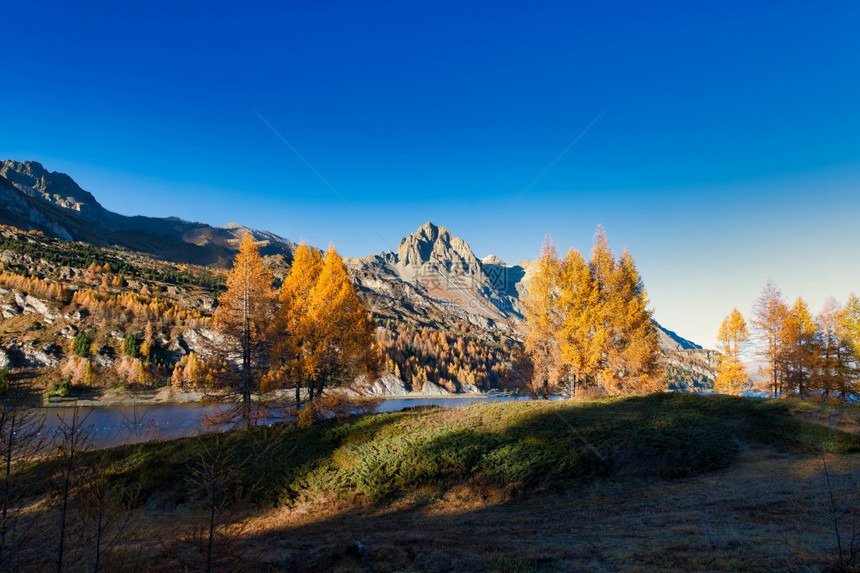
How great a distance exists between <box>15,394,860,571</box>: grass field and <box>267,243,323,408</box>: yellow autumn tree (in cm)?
331

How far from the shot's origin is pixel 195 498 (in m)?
17.9

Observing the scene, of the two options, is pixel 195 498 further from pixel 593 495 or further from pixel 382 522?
pixel 593 495

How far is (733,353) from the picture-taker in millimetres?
37750

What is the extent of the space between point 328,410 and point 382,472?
7354 mm

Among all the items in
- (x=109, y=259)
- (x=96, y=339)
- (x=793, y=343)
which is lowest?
(x=96, y=339)

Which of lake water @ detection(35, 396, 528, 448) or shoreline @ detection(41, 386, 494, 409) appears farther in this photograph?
shoreline @ detection(41, 386, 494, 409)

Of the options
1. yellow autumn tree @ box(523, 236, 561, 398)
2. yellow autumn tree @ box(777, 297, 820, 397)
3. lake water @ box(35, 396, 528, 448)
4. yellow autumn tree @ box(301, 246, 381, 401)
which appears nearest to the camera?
yellow autumn tree @ box(301, 246, 381, 401)

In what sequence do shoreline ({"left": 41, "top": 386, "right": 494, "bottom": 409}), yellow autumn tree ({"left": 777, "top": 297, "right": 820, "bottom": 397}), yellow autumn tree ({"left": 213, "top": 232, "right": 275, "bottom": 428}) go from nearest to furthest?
yellow autumn tree ({"left": 213, "top": 232, "right": 275, "bottom": 428})
yellow autumn tree ({"left": 777, "top": 297, "right": 820, "bottom": 397})
shoreline ({"left": 41, "top": 386, "right": 494, "bottom": 409})

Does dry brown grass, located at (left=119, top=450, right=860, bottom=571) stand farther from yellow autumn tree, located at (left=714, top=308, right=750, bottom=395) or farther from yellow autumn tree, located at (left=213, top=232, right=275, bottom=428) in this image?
yellow autumn tree, located at (left=714, top=308, right=750, bottom=395)

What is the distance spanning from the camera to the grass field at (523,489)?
929cm

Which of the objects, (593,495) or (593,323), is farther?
(593,323)

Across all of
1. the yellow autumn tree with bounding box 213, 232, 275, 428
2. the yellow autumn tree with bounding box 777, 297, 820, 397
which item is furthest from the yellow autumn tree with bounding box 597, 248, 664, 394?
the yellow autumn tree with bounding box 213, 232, 275, 428

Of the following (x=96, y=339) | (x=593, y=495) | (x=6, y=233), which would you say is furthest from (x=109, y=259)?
(x=593, y=495)

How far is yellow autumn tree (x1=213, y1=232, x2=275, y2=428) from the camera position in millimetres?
23297
